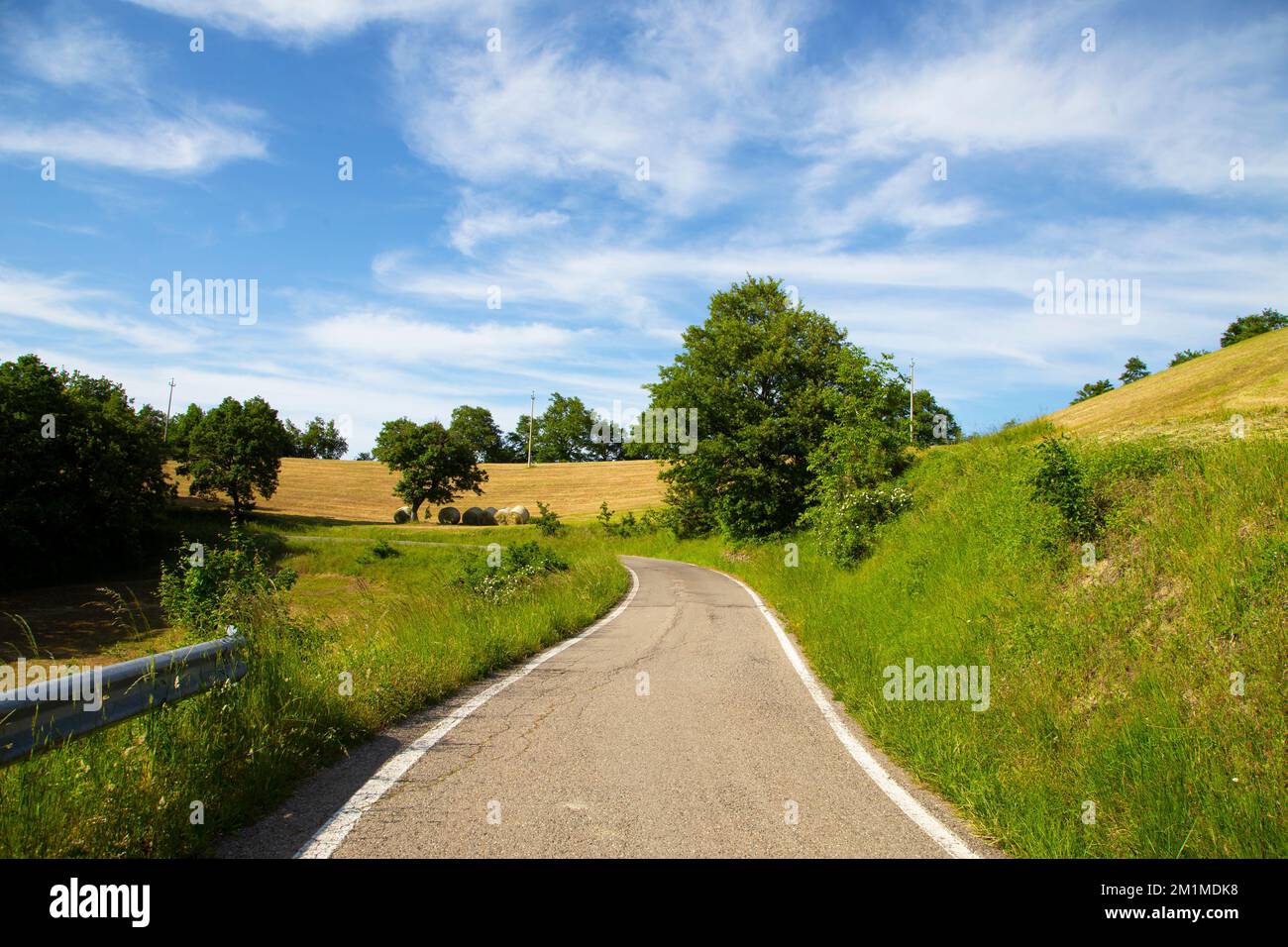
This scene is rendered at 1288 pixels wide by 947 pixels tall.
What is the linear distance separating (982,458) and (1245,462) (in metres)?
9.75

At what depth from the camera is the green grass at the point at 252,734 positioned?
3.40 meters

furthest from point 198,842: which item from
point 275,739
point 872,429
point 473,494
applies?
point 473,494

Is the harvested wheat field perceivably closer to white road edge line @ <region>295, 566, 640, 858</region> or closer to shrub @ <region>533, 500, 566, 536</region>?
shrub @ <region>533, 500, 566, 536</region>

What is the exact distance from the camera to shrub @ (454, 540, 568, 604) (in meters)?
16.1

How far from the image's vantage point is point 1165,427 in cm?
998

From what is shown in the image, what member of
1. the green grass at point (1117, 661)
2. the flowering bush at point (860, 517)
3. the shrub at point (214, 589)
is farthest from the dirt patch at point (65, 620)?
the green grass at point (1117, 661)

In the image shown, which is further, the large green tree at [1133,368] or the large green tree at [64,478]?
the large green tree at [1133,368]

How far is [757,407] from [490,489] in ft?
179

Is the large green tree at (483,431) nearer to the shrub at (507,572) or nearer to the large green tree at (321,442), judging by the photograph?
the large green tree at (321,442)

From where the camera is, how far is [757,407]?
33.1 meters

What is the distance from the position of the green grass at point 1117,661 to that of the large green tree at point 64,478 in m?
44.7

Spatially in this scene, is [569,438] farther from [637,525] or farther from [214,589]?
[214,589]

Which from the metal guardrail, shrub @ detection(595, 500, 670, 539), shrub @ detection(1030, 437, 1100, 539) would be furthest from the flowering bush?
shrub @ detection(595, 500, 670, 539)

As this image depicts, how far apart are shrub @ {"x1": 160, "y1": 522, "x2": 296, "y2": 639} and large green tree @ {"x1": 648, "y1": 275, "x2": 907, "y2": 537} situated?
25.0 metres
